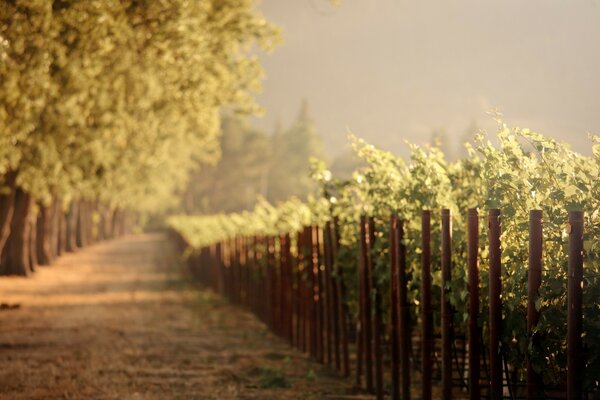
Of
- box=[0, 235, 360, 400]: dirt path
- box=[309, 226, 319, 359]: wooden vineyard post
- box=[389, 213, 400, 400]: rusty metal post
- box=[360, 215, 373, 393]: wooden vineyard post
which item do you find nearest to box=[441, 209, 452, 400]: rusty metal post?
box=[389, 213, 400, 400]: rusty metal post

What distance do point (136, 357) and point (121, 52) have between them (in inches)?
392

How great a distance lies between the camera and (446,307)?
7.64m

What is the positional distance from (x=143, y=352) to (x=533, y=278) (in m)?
9.16

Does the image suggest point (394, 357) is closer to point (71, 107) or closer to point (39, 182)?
point (71, 107)

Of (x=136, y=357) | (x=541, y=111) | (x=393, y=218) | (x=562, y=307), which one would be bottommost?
(x=136, y=357)

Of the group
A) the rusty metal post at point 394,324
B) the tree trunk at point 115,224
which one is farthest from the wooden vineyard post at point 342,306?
the tree trunk at point 115,224

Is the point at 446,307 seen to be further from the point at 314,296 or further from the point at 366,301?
the point at 314,296

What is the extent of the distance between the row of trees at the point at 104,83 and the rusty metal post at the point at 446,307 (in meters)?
8.45

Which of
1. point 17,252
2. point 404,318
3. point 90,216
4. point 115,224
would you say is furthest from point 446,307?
point 115,224

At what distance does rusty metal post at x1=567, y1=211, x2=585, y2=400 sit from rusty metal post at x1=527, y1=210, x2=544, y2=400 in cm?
49

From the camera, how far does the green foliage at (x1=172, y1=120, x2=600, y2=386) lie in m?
6.01

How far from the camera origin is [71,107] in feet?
75.0

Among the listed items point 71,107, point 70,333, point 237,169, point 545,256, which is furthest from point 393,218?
point 237,169

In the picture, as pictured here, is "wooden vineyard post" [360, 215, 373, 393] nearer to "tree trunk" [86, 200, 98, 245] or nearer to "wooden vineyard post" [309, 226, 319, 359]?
"wooden vineyard post" [309, 226, 319, 359]
